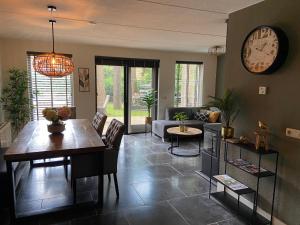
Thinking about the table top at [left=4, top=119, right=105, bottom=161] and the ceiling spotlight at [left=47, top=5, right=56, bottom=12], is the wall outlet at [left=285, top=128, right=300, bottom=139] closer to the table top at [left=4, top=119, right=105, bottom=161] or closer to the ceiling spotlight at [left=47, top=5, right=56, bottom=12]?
the table top at [left=4, top=119, right=105, bottom=161]

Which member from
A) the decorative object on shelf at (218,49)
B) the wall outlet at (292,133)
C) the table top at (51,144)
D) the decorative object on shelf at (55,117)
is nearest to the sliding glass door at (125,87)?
the decorative object on shelf at (218,49)

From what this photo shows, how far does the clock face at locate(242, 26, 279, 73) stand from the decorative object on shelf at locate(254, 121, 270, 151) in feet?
1.99

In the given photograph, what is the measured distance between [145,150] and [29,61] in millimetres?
3421

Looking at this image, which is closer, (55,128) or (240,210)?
(240,210)

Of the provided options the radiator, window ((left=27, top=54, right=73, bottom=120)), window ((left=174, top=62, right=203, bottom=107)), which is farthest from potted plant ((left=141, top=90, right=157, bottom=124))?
the radiator

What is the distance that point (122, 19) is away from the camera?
3320 millimetres

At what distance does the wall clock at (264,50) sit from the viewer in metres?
2.22

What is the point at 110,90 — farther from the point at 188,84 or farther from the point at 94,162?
the point at 94,162

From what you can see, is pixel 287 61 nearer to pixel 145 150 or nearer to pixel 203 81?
pixel 145 150

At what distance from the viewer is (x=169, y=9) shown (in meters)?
2.84

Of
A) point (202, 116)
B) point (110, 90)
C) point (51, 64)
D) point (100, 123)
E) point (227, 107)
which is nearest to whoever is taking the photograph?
point (227, 107)

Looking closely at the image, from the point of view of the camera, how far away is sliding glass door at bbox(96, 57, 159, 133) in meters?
6.18

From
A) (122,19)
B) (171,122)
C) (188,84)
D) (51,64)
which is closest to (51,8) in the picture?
(51,64)

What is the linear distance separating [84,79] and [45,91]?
38.5 inches
